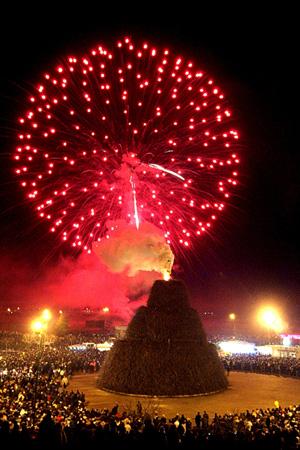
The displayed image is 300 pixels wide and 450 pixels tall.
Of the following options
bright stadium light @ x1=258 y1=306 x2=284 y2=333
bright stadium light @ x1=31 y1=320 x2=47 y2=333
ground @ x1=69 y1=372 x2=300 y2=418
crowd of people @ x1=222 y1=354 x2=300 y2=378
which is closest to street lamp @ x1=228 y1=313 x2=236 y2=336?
bright stadium light @ x1=258 y1=306 x2=284 y2=333

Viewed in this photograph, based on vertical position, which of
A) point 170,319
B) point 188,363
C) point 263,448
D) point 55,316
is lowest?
point 263,448

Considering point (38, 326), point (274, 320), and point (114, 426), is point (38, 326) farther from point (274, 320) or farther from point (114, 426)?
point (274, 320)

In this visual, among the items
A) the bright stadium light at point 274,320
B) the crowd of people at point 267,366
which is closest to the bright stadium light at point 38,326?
the crowd of people at point 267,366

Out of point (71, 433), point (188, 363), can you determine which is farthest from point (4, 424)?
point (188, 363)

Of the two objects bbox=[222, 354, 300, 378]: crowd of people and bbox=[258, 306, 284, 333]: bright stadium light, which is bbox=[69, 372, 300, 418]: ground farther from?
bbox=[258, 306, 284, 333]: bright stadium light

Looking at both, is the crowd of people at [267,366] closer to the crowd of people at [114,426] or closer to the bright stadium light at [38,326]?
the crowd of people at [114,426]

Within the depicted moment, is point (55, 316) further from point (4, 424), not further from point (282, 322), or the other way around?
point (4, 424)

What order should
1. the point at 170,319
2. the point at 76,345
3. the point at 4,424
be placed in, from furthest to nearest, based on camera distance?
the point at 76,345, the point at 170,319, the point at 4,424

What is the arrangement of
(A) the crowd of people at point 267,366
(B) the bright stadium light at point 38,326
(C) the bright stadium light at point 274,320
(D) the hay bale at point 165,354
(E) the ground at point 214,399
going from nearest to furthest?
(E) the ground at point 214,399, (D) the hay bale at point 165,354, (A) the crowd of people at point 267,366, (B) the bright stadium light at point 38,326, (C) the bright stadium light at point 274,320

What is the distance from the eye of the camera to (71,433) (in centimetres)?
1330

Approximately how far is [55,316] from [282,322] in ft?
152

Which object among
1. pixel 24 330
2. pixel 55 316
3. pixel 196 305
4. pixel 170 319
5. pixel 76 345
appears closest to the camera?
pixel 170 319

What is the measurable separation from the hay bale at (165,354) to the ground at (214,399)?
0.77 metres

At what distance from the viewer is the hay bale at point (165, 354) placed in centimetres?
2811
